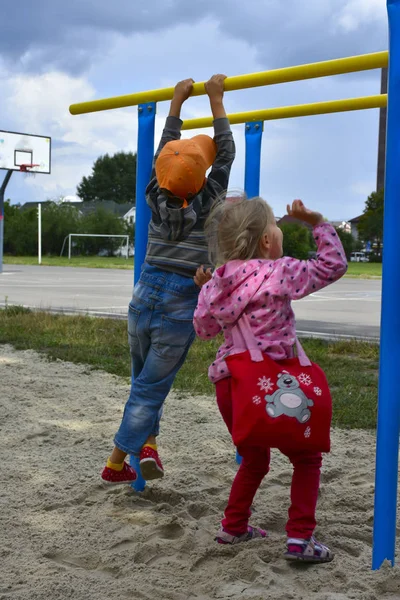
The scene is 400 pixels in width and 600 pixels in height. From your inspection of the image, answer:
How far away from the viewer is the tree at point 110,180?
7756 cm

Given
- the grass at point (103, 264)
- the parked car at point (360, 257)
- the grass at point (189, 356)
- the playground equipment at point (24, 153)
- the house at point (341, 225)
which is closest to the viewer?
the house at point (341, 225)

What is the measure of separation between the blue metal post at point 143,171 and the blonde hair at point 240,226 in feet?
2.09

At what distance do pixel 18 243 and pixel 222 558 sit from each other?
128 feet

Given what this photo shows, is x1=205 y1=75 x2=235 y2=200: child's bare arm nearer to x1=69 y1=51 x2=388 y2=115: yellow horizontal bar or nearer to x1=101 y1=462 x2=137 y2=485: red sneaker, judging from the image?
x1=69 y1=51 x2=388 y2=115: yellow horizontal bar

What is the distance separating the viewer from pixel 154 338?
8.84 feet

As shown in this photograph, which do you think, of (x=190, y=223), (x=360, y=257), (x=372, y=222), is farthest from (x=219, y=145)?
(x=360, y=257)

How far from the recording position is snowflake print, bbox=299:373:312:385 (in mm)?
2191

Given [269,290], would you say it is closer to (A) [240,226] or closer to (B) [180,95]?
(A) [240,226]

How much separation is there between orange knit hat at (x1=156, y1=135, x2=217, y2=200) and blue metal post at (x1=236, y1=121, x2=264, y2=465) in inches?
25.3

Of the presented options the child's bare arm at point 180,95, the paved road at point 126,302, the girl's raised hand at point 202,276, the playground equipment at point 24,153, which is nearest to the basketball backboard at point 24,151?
the playground equipment at point 24,153

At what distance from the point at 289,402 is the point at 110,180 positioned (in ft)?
255

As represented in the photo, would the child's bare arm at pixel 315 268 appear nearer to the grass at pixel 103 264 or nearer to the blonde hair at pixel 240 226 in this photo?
the blonde hair at pixel 240 226

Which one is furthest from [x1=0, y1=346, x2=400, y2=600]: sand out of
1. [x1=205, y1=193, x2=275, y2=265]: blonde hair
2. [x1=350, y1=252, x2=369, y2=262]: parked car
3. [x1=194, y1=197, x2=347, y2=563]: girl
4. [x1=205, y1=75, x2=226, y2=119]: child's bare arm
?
[x1=350, y1=252, x2=369, y2=262]: parked car

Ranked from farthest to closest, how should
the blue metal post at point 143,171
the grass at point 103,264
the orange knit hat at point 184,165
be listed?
the grass at point 103,264 → the blue metal post at point 143,171 → the orange knit hat at point 184,165
